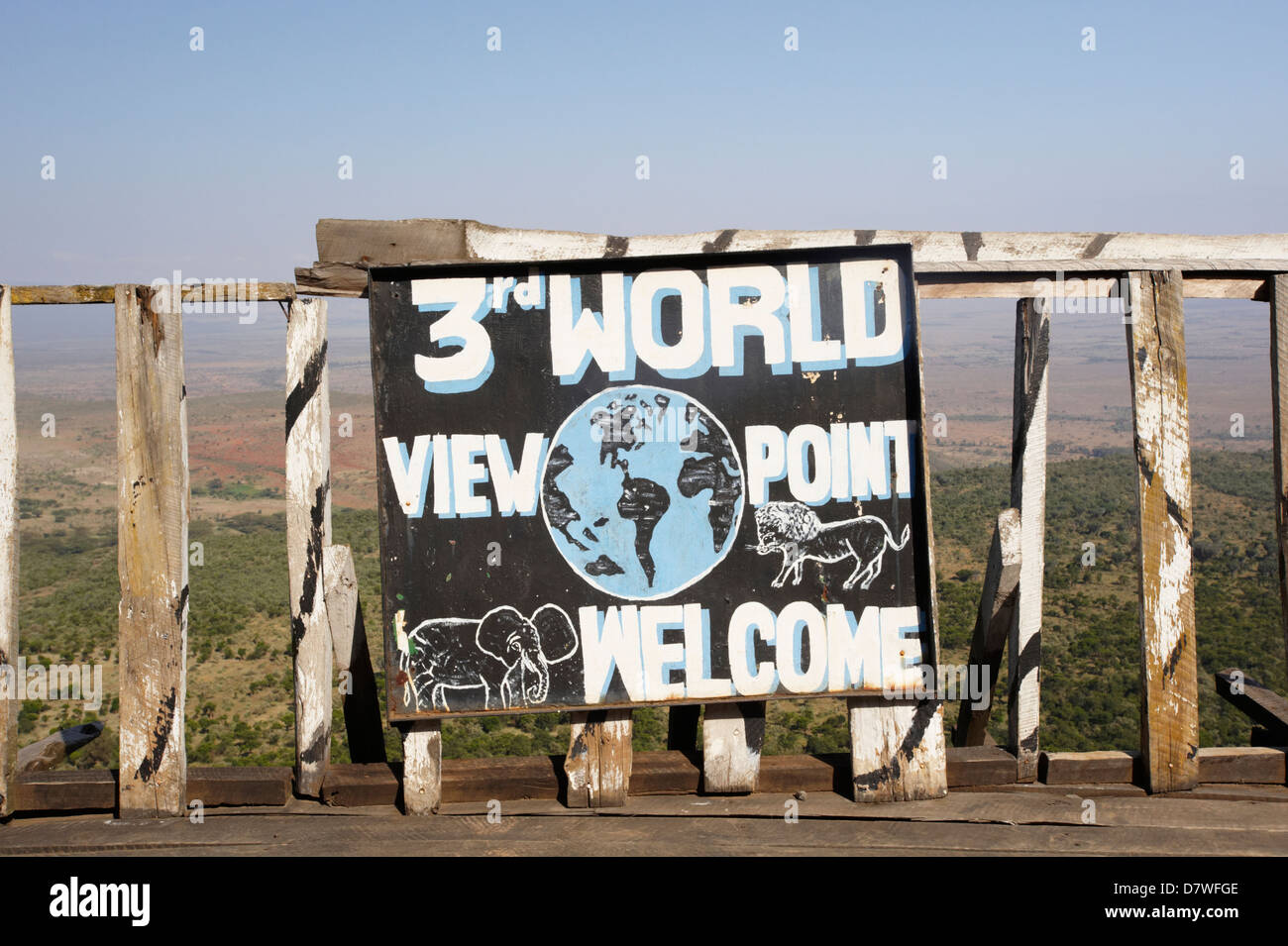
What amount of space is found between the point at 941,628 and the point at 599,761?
17.2 ft

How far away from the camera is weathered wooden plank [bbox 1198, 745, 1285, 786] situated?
3.82 meters

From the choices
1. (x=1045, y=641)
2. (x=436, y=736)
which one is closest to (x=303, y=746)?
(x=436, y=736)

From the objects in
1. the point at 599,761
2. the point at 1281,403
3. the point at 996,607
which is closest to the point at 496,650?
the point at 599,761

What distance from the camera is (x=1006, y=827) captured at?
3.55 metres

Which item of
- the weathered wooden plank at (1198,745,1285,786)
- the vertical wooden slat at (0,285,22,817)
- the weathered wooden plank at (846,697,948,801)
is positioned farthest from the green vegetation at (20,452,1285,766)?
the vertical wooden slat at (0,285,22,817)

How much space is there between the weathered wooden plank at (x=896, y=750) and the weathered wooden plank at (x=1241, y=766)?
112 cm

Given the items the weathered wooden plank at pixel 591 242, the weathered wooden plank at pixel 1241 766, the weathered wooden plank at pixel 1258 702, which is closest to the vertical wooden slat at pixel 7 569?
the weathered wooden plank at pixel 591 242

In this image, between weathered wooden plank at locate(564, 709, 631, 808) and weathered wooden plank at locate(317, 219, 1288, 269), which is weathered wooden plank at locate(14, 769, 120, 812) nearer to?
weathered wooden plank at locate(564, 709, 631, 808)

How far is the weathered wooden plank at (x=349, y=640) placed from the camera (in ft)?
11.6

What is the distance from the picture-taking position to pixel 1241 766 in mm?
3830

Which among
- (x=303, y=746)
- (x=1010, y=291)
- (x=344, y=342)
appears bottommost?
(x=303, y=746)

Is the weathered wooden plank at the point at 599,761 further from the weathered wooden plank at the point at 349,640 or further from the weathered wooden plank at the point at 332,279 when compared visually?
the weathered wooden plank at the point at 332,279

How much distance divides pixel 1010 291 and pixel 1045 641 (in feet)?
19.0
